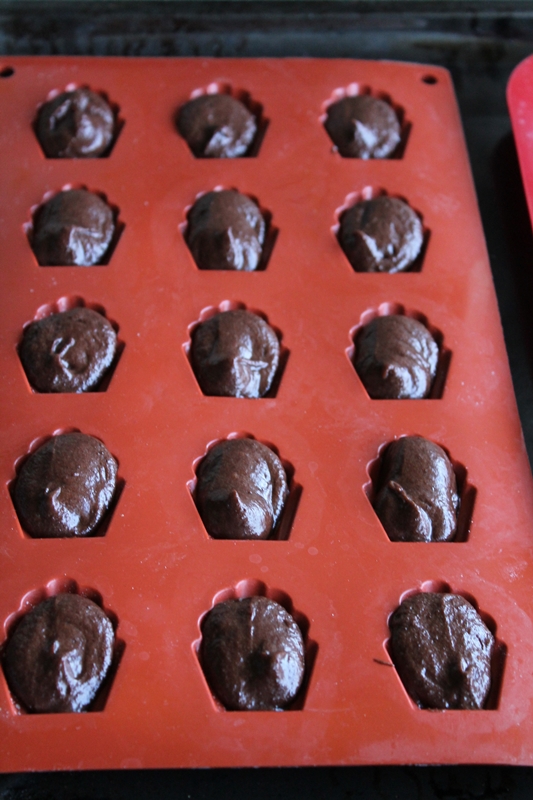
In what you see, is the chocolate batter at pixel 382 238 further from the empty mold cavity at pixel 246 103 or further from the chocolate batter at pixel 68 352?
the chocolate batter at pixel 68 352

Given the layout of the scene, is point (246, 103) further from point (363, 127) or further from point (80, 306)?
point (80, 306)

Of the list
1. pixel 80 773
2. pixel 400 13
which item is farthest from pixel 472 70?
pixel 80 773

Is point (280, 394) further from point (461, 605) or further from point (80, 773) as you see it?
point (80, 773)

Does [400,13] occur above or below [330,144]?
above

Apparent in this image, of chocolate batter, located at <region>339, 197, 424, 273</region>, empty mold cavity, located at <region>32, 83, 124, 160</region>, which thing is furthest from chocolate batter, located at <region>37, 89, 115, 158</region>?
chocolate batter, located at <region>339, 197, 424, 273</region>

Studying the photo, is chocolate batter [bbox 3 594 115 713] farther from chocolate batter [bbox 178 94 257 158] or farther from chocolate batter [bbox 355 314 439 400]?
chocolate batter [bbox 178 94 257 158]

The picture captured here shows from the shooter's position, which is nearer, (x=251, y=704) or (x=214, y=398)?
(x=251, y=704)
